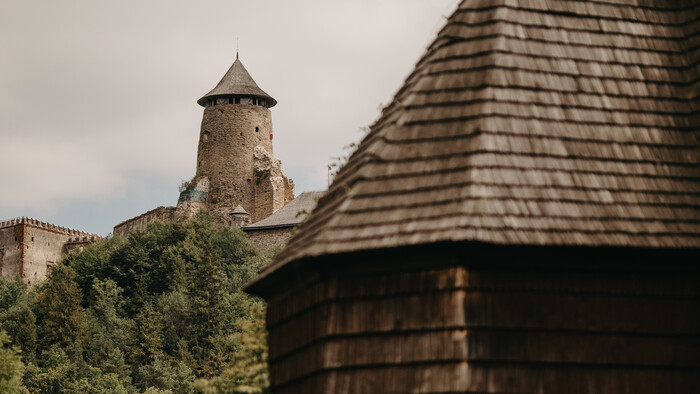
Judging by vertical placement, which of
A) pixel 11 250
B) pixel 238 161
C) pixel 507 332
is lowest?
pixel 507 332

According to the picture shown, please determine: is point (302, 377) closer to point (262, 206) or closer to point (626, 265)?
point (626, 265)

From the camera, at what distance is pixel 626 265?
933 centimetres

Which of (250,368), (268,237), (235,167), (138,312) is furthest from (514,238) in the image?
(235,167)

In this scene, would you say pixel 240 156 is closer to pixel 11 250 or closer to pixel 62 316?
pixel 11 250

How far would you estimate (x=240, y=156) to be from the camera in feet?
274

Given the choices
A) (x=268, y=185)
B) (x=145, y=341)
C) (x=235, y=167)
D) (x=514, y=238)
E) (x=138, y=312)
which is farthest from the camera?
(x=235, y=167)

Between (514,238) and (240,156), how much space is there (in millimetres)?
75416

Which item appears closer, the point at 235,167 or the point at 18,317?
the point at 18,317

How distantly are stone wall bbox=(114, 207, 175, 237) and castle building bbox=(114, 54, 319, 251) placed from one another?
0.25 feet

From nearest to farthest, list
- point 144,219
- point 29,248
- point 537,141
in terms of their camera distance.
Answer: point 537,141, point 144,219, point 29,248

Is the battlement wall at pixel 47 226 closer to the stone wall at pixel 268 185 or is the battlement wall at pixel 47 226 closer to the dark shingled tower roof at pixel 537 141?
the stone wall at pixel 268 185

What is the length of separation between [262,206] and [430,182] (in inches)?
2867

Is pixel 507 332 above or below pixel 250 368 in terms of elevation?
below

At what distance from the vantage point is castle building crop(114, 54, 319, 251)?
3221 inches
